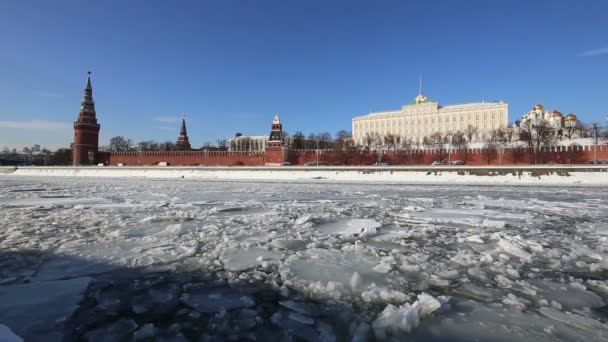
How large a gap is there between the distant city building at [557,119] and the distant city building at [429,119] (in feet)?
20.2

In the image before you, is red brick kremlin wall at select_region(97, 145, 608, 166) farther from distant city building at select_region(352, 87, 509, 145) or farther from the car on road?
distant city building at select_region(352, 87, 509, 145)

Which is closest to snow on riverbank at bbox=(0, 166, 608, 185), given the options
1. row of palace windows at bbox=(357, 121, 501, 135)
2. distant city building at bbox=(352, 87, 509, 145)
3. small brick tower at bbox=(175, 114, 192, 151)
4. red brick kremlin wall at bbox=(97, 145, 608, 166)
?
red brick kremlin wall at bbox=(97, 145, 608, 166)

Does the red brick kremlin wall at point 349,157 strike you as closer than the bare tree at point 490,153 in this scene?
Yes

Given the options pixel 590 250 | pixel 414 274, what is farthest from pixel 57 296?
pixel 590 250

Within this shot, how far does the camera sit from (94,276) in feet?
11.8

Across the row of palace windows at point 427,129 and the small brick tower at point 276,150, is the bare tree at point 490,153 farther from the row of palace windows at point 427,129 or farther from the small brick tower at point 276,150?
the row of palace windows at point 427,129

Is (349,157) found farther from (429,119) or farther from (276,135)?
(429,119)

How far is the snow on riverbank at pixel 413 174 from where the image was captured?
2359cm

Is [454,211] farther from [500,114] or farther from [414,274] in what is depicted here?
[500,114]

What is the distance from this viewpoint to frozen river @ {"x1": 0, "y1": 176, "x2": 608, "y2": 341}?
8.23 feet

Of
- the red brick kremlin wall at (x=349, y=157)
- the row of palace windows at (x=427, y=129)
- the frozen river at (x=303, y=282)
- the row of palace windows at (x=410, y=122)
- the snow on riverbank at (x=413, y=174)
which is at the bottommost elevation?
the frozen river at (x=303, y=282)

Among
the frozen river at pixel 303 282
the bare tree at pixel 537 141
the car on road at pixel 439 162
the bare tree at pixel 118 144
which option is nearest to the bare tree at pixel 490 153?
the bare tree at pixel 537 141

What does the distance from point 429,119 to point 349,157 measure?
4247cm

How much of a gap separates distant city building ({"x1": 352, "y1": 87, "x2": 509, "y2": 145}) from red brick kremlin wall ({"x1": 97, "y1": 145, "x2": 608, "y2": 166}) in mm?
29725
